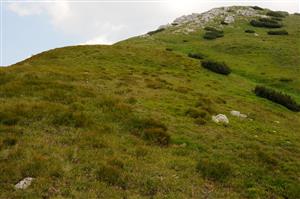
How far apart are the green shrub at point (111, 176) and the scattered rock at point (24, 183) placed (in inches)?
91.2

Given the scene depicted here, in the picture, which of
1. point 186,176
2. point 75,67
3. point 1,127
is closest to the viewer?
point 186,176

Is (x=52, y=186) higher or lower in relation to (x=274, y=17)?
lower

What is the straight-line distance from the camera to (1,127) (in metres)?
17.4

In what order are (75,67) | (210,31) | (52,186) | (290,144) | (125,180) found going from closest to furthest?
1. (52,186)
2. (125,180)
3. (290,144)
4. (75,67)
5. (210,31)

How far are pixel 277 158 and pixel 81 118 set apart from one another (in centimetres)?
954

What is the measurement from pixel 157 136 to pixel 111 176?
16.6ft

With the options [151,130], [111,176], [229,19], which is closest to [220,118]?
[151,130]

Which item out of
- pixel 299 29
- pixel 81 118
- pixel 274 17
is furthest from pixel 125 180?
pixel 274 17

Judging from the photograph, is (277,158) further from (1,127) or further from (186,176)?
(1,127)

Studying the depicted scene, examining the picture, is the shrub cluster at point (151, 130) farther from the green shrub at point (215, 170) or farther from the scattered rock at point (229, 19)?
the scattered rock at point (229, 19)

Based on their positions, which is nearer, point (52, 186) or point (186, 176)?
point (52, 186)

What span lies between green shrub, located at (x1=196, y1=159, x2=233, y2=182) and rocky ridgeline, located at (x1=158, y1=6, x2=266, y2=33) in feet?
202

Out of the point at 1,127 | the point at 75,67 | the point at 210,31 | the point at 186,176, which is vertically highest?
the point at 210,31

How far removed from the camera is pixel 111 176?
544 inches
